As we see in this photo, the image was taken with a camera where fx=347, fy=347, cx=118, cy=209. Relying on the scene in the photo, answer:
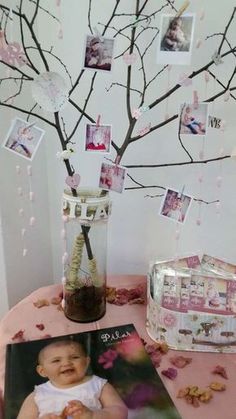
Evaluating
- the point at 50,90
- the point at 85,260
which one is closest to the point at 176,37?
the point at 50,90

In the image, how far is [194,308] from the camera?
73 centimetres

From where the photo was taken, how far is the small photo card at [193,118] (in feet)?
2.47

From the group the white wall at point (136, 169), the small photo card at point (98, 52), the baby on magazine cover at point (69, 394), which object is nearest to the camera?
the baby on magazine cover at point (69, 394)

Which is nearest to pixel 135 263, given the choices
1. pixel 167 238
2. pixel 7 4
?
pixel 167 238

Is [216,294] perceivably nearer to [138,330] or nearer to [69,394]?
[138,330]

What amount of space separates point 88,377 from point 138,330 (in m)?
0.19

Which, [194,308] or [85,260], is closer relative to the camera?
[194,308]

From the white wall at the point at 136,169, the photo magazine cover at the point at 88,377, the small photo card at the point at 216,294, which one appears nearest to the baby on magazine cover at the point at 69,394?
the photo magazine cover at the point at 88,377

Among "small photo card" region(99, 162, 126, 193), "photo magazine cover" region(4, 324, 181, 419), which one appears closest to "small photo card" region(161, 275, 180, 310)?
→ "photo magazine cover" region(4, 324, 181, 419)

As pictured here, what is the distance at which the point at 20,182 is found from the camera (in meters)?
1.01

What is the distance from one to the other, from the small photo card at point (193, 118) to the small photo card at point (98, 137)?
16cm

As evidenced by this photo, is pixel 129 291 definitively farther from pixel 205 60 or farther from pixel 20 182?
pixel 205 60

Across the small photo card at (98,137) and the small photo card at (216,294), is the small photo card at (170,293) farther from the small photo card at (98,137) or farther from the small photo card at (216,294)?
the small photo card at (98,137)

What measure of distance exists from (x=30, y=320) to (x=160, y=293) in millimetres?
320
